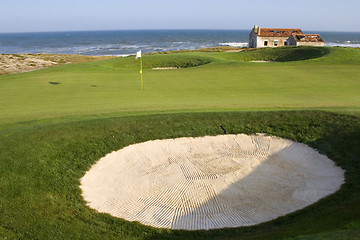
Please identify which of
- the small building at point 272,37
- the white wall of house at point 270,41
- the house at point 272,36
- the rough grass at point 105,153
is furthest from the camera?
the white wall of house at point 270,41

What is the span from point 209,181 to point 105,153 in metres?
3.82

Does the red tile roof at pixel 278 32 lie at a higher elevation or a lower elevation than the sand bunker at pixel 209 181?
higher

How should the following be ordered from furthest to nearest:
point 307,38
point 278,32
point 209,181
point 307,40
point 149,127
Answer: point 278,32 → point 307,38 → point 307,40 → point 149,127 → point 209,181

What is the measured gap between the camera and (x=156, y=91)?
17516mm

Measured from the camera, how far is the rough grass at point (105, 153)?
619 centimetres

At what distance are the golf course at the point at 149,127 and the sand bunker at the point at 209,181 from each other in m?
0.34

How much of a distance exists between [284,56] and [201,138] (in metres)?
32.4

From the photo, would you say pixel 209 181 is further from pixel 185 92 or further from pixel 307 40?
pixel 307 40

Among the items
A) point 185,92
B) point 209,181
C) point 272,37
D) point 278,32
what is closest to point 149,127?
point 209,181

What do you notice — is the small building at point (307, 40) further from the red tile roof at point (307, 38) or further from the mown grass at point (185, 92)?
the mown grass at point (185, 92)

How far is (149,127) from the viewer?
38.0 ft

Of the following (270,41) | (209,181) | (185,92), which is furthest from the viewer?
(270,41)

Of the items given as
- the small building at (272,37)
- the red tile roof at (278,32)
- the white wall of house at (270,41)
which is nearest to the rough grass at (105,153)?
the white wall of house at (270,41)

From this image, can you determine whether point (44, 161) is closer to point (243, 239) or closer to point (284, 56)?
point (243, 239)
